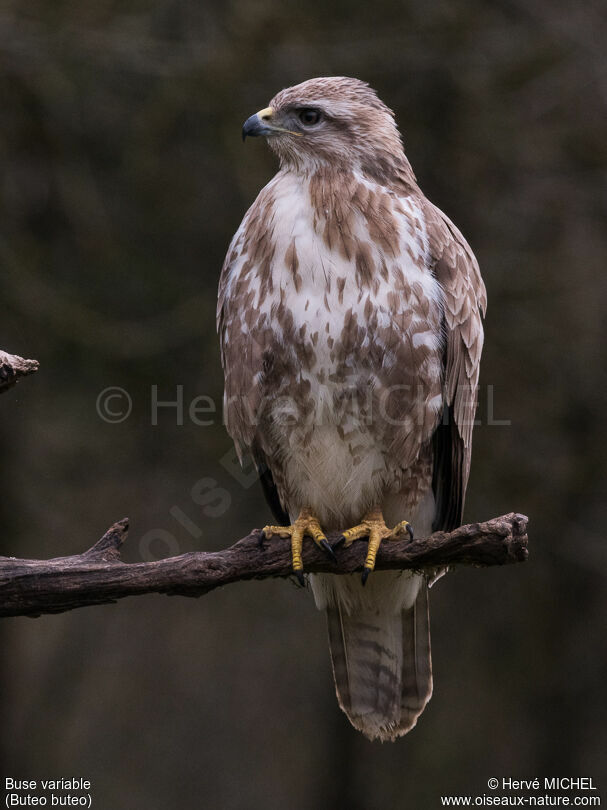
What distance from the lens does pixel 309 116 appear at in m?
4.13

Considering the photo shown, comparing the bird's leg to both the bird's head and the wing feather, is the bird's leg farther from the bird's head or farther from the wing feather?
the bird's head

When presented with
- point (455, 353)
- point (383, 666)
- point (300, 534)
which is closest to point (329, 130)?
point (455, 353)

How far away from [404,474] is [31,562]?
146 cm

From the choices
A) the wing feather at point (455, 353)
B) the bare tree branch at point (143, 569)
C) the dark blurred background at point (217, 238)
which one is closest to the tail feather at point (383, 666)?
the wing feather at point (455, 353)

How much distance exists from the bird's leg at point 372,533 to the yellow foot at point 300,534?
0.09 m

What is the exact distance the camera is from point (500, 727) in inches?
323

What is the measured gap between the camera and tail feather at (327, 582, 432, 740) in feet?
15.0

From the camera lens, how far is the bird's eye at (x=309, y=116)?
4.12 m

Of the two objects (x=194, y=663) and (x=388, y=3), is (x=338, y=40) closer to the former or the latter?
(x=388, y=3)

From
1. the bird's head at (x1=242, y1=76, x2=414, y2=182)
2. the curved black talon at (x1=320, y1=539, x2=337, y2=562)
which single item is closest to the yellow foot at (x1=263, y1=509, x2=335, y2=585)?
the curved black talon at (x1=320, y1=539, x2=337, y2=562)

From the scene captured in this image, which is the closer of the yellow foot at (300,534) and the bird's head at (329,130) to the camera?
the yellow foot at (300,534)

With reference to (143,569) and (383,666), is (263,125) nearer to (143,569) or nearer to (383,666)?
(143,569)

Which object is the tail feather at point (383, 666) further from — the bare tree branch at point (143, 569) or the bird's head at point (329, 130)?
the bird's head at point (329, 130)

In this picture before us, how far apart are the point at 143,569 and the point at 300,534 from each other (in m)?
0.72
